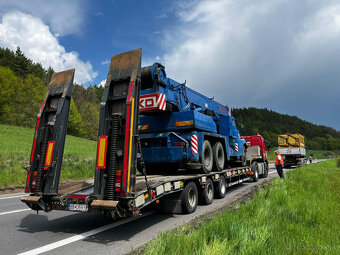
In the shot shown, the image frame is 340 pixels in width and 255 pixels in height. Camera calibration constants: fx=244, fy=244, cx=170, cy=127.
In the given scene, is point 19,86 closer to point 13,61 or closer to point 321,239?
point 13,61

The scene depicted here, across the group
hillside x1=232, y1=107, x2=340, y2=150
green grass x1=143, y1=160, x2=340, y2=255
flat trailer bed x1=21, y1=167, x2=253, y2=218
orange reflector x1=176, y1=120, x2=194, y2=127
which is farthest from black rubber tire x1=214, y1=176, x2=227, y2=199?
hillside x1=232, y1=107, x2=340, y2=150

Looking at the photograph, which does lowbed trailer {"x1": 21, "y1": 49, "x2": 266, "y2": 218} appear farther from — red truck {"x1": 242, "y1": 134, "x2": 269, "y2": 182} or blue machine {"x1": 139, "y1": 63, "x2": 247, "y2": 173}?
red truck {"x1": 242, "y1": 134, "x2": 269, "y2": 182}

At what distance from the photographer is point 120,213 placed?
423cm

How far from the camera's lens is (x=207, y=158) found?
8.52m

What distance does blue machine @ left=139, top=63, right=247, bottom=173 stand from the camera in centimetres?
747

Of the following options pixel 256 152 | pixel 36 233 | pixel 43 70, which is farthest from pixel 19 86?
pixel 36 233

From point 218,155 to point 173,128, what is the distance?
2.52m

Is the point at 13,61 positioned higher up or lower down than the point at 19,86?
higher up

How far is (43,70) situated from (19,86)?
17606 millimetres

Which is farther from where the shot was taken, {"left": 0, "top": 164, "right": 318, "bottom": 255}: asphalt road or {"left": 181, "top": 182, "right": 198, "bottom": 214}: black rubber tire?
{"left": 181, "top": 182, "right": 198, "bottom": 214}: black rubber tire

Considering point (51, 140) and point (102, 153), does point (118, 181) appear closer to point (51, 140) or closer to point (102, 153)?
point (102, 153)

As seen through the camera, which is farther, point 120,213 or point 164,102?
point 164,102

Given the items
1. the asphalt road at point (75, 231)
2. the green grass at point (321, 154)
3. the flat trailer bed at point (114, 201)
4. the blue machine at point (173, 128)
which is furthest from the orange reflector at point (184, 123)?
the green grass at point (321, 154)

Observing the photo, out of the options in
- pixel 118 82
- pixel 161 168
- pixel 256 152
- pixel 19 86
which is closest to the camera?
pixel 118 82
